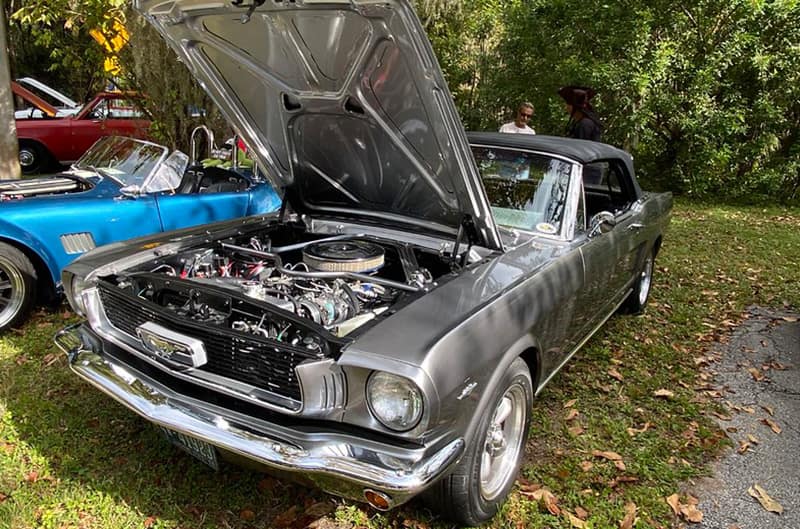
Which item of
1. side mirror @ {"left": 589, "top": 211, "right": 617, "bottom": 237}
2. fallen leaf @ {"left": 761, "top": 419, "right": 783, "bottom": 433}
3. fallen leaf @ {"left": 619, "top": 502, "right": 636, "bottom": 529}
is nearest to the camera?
fallen leaf @ {"left": 619, "top": 502, "right": 636, "bottom": 529}

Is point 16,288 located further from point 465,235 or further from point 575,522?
point 575,522

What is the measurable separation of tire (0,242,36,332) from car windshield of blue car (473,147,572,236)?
324cm

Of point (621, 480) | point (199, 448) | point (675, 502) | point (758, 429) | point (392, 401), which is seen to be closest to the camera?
point (392, 401)

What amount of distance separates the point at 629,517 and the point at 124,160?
181 inches

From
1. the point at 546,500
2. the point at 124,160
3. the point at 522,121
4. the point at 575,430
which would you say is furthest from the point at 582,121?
the point at 546,500

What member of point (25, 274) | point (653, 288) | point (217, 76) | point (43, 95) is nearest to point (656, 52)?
point (653, 288)

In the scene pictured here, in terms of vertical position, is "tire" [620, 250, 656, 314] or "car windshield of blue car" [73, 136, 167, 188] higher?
"car windshield of blue car" [73, 136, 167, 188]

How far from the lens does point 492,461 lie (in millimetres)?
2598

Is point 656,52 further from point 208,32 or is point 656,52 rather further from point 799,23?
point 208,32

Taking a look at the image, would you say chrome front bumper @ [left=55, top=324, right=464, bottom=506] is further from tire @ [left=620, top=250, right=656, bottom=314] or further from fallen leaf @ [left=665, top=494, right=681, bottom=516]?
tire @ [left=620, top=250, right=656, bottom=314]

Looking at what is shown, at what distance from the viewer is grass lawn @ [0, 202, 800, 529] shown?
2508 mm

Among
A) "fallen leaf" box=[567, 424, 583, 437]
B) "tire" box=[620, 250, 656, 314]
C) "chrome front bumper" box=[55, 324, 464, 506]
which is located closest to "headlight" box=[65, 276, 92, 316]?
"chrome front bumper" box=[55, 324, 464, 506]

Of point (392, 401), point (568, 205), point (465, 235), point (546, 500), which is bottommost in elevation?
point (546, 500)

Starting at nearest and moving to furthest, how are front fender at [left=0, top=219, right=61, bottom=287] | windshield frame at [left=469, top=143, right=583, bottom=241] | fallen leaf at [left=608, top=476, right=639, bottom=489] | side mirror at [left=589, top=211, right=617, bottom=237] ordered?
fallen leaf at [left=608, top=476, right=639, bottom=489], windshield frame at [left=469, top=143, right=583, bottom=241], side mirror at [left=589, top=211, right=617, bottom=237], front fender at [left=0, top=219, right=61, bottom=287]
